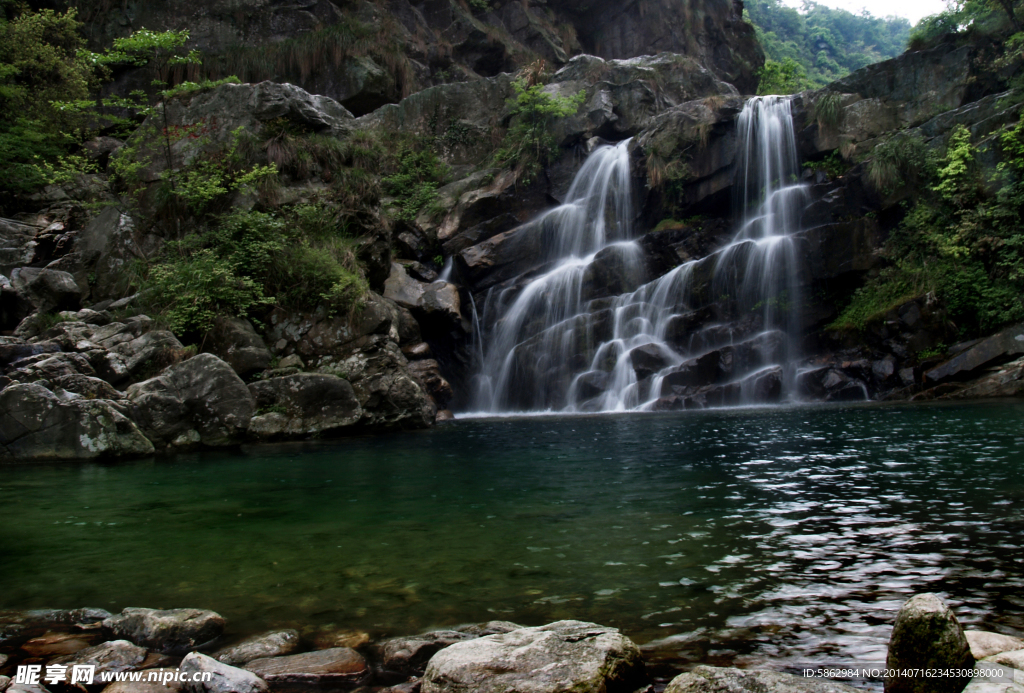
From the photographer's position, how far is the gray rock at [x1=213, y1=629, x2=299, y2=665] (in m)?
3.01

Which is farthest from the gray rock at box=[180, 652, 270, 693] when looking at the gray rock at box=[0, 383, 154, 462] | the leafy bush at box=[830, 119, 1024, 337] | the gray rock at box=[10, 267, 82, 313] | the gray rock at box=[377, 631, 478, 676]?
the leafy bush at box=[830, 119, 1024, 337]

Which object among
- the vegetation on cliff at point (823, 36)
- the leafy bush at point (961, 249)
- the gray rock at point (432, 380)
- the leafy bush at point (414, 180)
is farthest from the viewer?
the vegetation on cliff at point (823, 36)

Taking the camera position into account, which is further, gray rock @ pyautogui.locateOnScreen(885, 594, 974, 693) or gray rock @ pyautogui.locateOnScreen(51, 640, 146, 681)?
gray rock @ pyautogui.locateOnScreen(51, 640, 146, 681)

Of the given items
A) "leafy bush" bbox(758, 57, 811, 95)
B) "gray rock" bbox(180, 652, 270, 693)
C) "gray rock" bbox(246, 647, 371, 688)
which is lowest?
"gray rock" bbox(246, 647, 371, 688)

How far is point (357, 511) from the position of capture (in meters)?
6.05

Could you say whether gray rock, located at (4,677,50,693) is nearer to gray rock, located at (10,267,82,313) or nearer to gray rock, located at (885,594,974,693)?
gray rock, located at (885,594,974,693)

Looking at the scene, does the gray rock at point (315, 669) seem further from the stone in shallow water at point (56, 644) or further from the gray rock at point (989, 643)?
the gray rock at point (989, 643)

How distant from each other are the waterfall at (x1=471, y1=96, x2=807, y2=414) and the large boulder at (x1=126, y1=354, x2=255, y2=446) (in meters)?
8.63

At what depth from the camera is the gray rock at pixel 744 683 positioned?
2293 millimetres

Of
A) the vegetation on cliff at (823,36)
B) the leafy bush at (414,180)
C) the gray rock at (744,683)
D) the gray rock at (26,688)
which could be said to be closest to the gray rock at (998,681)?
the gray rock at (744,683)

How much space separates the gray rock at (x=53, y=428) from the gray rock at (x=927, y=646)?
10895 millimetres

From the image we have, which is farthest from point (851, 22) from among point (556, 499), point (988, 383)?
point (556, 499)

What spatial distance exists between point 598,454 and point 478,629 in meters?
6.05

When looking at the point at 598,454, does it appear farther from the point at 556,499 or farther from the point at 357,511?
the point at 357,511
